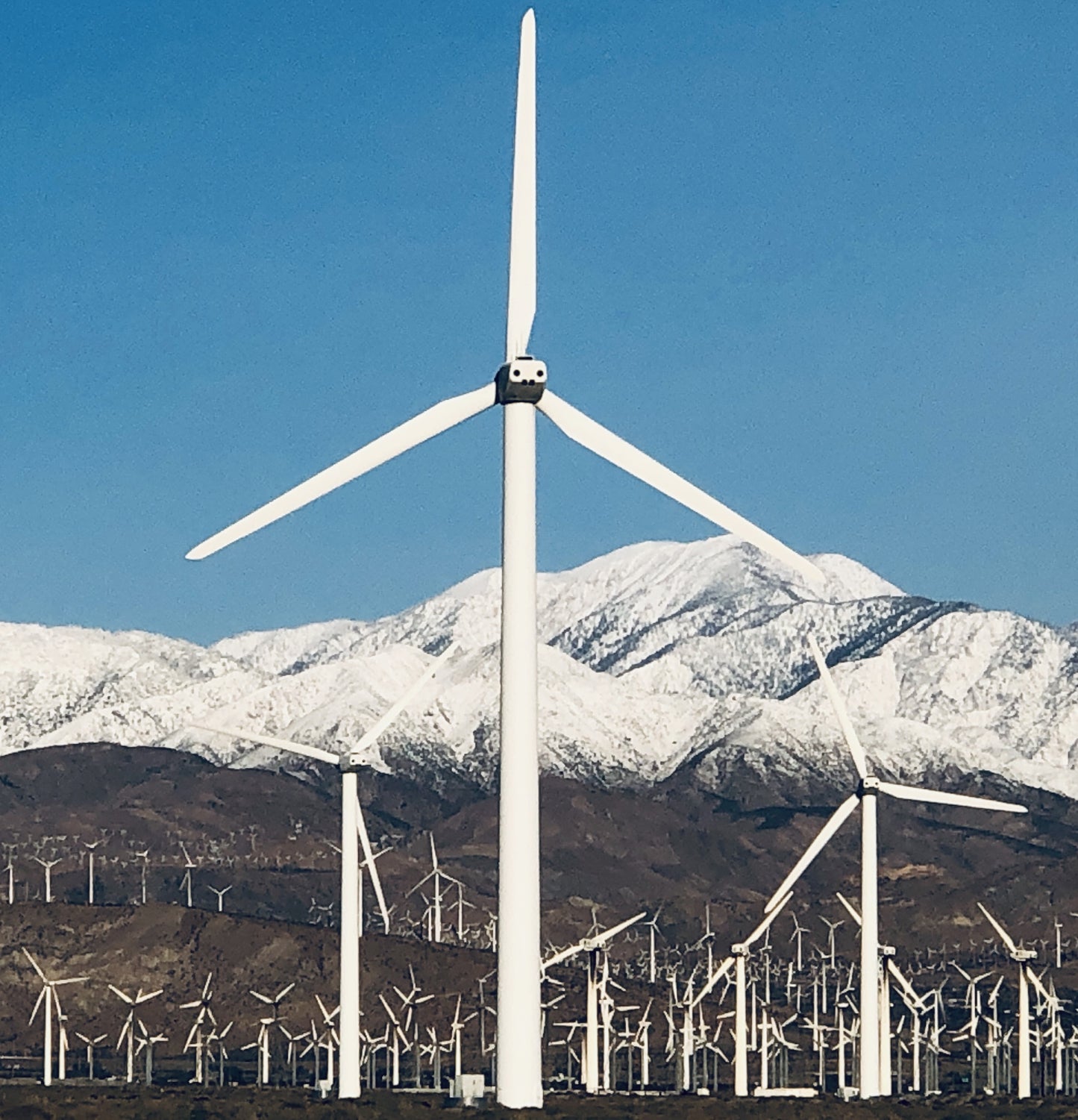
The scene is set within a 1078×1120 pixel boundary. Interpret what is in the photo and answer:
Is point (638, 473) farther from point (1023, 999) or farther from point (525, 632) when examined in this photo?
point (1023, 999)

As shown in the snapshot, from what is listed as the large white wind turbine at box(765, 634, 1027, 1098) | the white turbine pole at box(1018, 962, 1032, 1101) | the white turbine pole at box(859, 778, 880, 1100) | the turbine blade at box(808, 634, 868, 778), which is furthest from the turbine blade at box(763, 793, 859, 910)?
the white turbine pole at box(1018, 962, 1032, 1101)

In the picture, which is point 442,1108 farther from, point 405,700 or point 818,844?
point 405,700

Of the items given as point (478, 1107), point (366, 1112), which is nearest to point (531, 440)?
point (478, 1107)

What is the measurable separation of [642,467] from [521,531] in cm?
690

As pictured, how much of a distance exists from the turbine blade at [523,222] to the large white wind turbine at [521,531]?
0.04 metres

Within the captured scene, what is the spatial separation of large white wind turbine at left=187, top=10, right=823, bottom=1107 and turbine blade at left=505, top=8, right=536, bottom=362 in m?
0.04

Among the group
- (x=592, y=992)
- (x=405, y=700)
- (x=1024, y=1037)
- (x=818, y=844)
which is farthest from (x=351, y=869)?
(x=1024, y=1037)

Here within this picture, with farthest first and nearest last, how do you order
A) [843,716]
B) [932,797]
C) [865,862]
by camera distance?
1. [932,797]
2. [843,716]
3. [865,862]

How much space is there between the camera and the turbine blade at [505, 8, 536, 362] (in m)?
103

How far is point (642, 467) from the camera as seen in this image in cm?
10469

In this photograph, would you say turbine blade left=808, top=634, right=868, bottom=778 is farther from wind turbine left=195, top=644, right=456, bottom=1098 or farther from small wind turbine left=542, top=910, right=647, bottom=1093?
small wind turbine left=542, top=910, right=647, bottom=1093

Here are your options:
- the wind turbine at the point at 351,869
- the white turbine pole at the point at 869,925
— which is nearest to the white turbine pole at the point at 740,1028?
the white turbine pole at the point at 869,925

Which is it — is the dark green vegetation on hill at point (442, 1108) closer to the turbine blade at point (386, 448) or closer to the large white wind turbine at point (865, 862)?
the large white wind turbine at point (865, 862)

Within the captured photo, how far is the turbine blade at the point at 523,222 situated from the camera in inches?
4053
